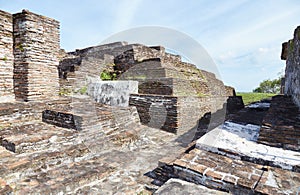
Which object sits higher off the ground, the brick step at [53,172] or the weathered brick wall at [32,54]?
the weathered brick wall at [32,54]

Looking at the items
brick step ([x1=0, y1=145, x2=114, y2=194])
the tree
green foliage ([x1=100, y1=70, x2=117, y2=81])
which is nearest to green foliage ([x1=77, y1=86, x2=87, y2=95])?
green foliage ([x1=100, y1=70, x2=117, y2=81])

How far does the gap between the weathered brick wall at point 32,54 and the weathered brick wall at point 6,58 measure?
0.09 metres

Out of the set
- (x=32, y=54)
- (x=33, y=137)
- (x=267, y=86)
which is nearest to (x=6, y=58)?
(x=32, y=54)

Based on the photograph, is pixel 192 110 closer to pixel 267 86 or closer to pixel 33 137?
pixel 33 137

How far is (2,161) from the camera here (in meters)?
2.47

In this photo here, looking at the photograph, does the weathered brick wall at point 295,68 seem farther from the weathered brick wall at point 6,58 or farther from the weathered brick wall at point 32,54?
the weathered brick wall at point 6,58

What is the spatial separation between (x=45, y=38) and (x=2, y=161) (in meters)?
3.05

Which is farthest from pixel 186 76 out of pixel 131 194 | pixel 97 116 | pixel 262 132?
pixel 131 194

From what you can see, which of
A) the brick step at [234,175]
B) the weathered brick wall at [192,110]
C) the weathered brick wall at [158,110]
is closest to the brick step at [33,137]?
the brick step at [234,175]

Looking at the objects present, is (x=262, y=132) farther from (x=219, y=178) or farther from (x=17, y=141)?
(x=17, y=141)

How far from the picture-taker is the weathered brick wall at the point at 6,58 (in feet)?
13.7

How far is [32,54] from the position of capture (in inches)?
170

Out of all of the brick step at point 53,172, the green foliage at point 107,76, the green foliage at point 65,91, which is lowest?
the brick step at point 53,172

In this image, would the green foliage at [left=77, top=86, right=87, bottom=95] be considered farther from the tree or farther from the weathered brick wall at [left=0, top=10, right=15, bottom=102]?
the tree
